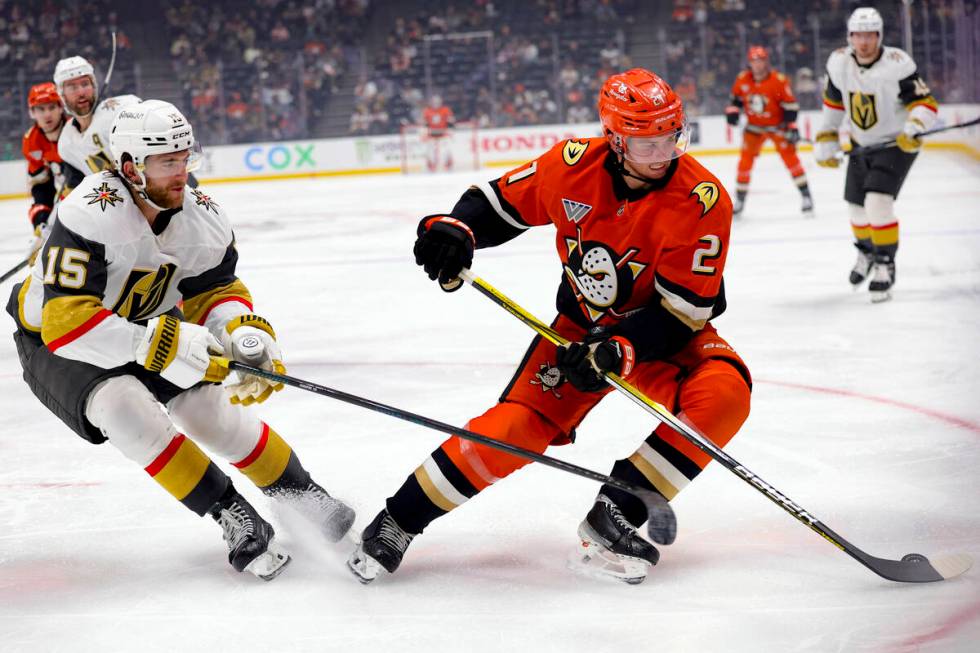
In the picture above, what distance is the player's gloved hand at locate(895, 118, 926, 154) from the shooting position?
5.18 m

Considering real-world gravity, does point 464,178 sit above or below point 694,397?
below

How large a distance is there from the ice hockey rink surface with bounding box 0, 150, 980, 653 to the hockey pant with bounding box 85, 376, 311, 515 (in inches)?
6.9

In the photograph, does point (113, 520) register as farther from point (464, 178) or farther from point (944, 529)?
point (464, 178)

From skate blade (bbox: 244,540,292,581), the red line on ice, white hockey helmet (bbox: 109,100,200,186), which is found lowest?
the red line on ice

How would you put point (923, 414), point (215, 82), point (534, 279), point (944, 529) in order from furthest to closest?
1. point (215, 82)
2. point (534, 279)
3. point (923, 414)
4. point (944, 529)

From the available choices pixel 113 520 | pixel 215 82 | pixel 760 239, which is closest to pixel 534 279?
pixel 760 239

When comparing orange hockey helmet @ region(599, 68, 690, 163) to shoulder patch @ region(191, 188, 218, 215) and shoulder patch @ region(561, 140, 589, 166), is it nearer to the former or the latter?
shoulder patch @ region(561, 140, 589, 166)

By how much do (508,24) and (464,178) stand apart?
13.4 feet

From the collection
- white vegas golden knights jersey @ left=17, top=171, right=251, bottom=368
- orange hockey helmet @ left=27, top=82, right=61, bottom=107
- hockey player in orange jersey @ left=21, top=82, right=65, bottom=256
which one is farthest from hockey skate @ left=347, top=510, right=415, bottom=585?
orange hockey helmet @ left=27, top=82, right=61, bottom=107

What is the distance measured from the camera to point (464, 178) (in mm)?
13836

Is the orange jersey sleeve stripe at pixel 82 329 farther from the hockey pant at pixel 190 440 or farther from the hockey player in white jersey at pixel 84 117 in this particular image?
the hockey player in white jersey at pixel 84 117

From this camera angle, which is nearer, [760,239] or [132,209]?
[132,209]

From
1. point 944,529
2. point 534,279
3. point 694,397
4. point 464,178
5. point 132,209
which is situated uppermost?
point 132,209

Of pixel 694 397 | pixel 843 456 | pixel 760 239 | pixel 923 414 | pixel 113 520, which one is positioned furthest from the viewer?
pixel 760 239
